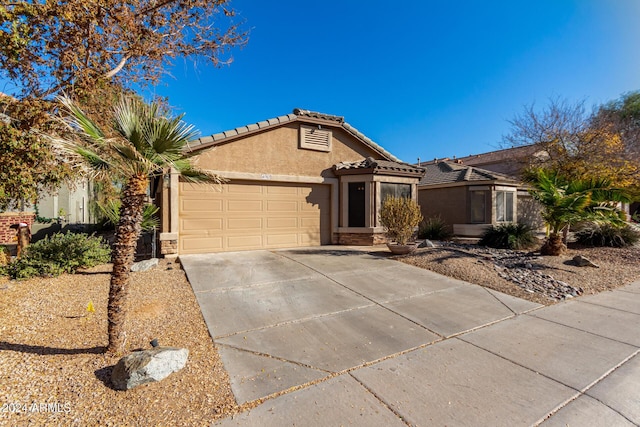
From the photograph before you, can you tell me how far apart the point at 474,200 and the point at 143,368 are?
1508 centimetres

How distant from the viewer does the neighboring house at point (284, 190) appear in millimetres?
8859

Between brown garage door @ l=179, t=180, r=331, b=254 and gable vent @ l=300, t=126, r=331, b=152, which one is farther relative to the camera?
gable vent @ l=300, t=126, r=331, b=152

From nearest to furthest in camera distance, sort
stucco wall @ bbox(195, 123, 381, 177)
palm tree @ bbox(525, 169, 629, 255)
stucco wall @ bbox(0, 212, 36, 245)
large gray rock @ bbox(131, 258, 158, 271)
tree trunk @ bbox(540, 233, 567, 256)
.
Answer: large gray rock @ bbox(131, 258, 158, 271) → palm tree @ bbox(525, 169, 629, 255) → tree trunk @ bbox(540, 233, 567, 256) → stucco wall @ bbox(195, 123, 381, 177) → stucco wall @ bbox(0, 212, 36, 245)

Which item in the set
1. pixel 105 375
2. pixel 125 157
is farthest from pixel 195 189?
pixel 105 375

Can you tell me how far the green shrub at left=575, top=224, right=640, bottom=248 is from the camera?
32.1ft

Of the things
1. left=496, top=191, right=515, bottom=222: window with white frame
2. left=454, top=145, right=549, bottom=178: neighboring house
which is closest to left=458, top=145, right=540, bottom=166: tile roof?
left=454, top=145, right=549, bottom=178: neighboring house

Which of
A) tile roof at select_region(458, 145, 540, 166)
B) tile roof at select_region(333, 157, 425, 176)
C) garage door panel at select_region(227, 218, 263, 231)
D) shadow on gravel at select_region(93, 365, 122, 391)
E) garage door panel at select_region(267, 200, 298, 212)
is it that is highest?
tile roof at select_region(458, 145, 540, 166)

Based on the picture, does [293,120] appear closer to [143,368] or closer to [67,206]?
[143,368]

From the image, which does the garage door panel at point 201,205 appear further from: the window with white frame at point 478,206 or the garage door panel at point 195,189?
the window with white frame at point 478,206

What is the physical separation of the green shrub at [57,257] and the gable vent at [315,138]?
699cm

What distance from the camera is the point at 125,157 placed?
3109 millimetres

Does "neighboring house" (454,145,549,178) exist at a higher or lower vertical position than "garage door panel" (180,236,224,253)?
higher

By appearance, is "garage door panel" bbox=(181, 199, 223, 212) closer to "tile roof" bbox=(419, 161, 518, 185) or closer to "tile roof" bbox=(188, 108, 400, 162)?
"tile roof" bbox=(188, 108, 400, 162)

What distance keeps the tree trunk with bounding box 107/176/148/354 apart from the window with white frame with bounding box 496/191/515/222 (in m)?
15.4
